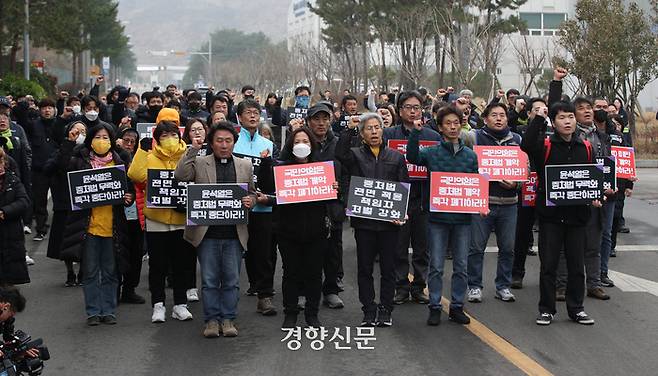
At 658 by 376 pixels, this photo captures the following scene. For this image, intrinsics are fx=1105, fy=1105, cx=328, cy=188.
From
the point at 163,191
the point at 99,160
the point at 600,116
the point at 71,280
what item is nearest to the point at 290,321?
the point at 163,191

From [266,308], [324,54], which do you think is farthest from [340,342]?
[324,54]

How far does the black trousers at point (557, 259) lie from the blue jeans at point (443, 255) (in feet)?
2.40

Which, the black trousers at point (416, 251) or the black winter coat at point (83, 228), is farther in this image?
the black trousers at point (416, 251)

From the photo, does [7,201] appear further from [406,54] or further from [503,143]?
[406,54]

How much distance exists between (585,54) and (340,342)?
25.7 meters

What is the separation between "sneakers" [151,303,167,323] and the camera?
10383 mm

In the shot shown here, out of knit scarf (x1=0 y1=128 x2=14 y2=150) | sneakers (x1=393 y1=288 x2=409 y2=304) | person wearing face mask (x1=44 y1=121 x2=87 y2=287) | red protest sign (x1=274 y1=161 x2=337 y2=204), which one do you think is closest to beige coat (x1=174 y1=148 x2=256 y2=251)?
red protest sign (x1=274 y1=161 x2=337 y2=204)

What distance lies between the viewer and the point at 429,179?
33.5 feet

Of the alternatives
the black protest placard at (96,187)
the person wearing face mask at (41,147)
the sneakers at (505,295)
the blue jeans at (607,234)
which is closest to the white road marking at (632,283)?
the blue jeans at (607,234)

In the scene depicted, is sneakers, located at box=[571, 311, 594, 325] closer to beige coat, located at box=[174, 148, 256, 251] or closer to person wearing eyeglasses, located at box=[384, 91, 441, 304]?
person wearing eyeglasses, located at box=[384, 91, 441, 304]

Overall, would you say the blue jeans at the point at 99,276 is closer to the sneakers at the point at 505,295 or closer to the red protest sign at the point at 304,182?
the red protest sign at the point at 304,182

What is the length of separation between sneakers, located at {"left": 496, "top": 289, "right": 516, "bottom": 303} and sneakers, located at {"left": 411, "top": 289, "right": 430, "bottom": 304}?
79 cm

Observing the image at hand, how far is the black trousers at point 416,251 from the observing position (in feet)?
36.3

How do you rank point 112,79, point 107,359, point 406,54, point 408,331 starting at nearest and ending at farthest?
point 107,359 → point 408,331 → point 406,54 → point 112,79
